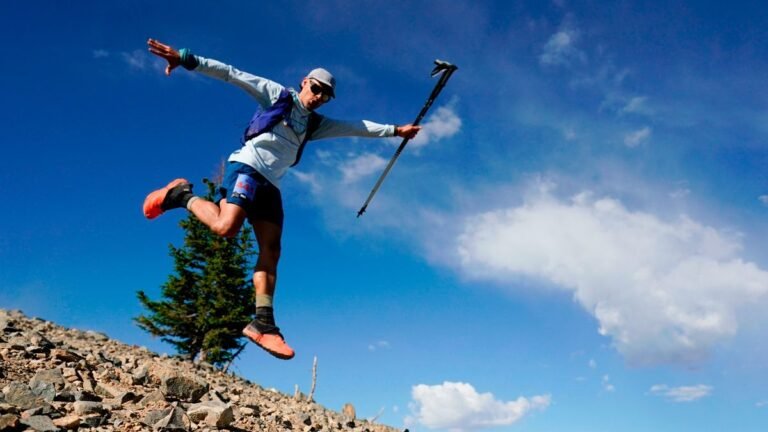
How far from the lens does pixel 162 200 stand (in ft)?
19.9

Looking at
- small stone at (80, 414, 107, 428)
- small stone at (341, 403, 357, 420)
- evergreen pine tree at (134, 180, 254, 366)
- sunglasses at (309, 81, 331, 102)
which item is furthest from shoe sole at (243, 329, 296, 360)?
evergreen pine tree at (134, 180, 254, 366)

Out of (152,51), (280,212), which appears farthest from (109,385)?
(152,51)

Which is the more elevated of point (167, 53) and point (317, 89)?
point (317, 89)

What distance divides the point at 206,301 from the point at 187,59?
22888mm

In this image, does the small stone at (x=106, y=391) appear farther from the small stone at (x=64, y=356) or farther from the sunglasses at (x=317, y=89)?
the sunglasses at (x=317, y=89)

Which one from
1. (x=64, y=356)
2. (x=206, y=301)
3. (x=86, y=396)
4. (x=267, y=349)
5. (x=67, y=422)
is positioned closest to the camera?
(x=67, y=422)

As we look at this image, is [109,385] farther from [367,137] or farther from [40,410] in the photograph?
[367,137]

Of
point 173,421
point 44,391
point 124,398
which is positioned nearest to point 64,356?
point 124,398

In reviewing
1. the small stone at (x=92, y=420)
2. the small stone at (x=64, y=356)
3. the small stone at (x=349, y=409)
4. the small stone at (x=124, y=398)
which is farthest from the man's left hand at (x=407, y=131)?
the small stone at (x=349, y=409)

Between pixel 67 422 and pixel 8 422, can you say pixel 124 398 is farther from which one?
pixel 8 422

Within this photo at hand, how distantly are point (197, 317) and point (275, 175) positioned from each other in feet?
73.4

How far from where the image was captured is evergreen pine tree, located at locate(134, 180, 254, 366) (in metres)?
25.7

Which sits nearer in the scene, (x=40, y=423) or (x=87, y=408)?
(x=40, y=423)

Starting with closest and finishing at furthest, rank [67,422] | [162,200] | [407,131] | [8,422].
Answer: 1. [8,422]
2. [67,422]
3. [162,200]
4. [407,131]
